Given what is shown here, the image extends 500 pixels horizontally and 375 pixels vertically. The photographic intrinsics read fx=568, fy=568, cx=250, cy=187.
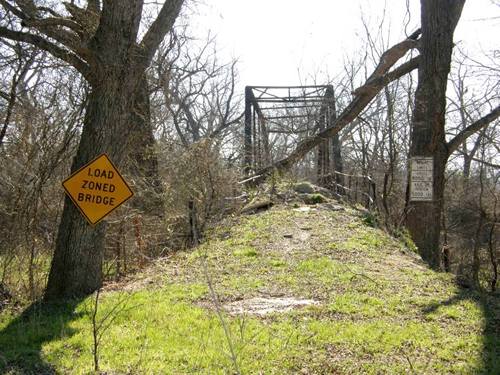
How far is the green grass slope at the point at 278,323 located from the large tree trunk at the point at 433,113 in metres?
1.29

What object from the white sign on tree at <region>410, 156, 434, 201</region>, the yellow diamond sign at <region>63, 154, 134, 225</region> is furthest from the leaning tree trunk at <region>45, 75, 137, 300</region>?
the white sign on tree at <region>410, 156, 434, 201</region>

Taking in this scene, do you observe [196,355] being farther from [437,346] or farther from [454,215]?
[454,215]

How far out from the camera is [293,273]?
8.56 meters

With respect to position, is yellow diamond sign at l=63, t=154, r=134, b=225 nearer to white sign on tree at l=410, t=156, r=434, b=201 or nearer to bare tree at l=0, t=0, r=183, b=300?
bare tree at l=0, t=0, r=183, b=300

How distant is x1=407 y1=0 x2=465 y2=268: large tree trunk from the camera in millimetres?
11117

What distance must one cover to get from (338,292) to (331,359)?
95.7 inches

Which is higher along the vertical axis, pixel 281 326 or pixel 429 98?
pixel 429 98

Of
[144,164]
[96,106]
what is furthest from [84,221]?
[144,164]

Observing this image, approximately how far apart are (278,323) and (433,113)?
21.8ft

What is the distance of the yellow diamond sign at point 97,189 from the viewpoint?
5871 mm

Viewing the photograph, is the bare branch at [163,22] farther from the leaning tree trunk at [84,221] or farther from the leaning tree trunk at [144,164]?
the leaning tree trunk at [144,164]

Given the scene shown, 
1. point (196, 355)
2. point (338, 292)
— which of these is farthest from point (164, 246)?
point (196, 355)

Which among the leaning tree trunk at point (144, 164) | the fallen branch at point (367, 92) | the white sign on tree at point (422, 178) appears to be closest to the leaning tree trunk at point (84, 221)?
the leaning tree trunk at point (144, 164)

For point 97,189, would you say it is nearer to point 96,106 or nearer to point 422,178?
point 96,106
